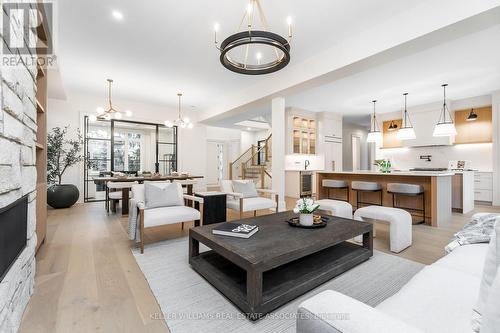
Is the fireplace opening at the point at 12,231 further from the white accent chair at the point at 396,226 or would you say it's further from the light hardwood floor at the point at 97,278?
the white accent chair at the point at 396,226

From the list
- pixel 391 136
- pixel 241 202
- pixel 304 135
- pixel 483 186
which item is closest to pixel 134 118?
pixel 241 202

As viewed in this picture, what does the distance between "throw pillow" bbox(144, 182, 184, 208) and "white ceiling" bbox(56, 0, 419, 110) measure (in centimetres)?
223

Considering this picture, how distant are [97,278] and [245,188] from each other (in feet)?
8.40

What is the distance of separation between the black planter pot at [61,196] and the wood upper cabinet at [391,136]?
908 centimetres

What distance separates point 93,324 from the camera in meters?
1.53

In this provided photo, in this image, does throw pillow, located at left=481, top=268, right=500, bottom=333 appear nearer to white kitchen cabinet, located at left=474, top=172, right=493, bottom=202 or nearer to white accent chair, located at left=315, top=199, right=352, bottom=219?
white accent chair, located at left=315, top=199, right=352, bottom=219

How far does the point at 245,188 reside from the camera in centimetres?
424

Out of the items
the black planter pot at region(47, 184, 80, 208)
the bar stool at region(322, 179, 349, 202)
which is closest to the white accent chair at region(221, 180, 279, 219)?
the bar stool at region(322, 179, 349, 202)

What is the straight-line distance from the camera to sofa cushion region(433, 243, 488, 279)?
136 centimetres

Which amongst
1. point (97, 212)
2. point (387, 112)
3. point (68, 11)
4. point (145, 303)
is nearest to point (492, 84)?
point (387, 112)

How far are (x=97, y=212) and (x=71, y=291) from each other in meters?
3.59

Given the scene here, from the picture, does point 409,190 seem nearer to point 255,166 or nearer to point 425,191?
point 425,191

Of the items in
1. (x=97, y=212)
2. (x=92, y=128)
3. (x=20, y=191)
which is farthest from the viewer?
(x=92, y=128)

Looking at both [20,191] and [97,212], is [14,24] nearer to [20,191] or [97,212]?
[20,191]
